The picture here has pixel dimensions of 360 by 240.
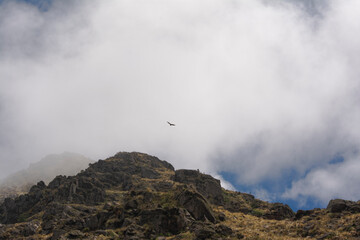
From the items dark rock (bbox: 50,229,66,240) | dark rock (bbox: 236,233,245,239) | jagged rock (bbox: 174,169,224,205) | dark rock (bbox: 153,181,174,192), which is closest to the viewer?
dark rock (bbox: 236,233,245,239)

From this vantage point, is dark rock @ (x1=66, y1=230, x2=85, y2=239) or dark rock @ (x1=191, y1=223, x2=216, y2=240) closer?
dark rock @ (x1=191, y1=223, x2=216, y2=240)

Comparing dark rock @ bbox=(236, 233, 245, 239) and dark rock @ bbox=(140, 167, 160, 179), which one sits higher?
dark rock @ bbox=(140, 167, 160, 179)

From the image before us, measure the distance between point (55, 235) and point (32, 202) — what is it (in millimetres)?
58229

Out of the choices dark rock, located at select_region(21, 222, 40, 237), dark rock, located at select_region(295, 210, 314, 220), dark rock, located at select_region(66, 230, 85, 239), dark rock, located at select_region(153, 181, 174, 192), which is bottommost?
dark rock, located at select_region(21, 222, 40, 237)

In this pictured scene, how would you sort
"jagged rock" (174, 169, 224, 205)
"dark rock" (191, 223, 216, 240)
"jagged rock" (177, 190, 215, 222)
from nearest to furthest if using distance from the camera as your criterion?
"dark rock" (191, 223, 216, 240)
"jagged rock" (177, 190, 215, 222)
"jagged rock" (174, 169, 224, 205)

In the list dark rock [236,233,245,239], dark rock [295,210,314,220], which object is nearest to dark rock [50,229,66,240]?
dark rock [236,233,245,239]

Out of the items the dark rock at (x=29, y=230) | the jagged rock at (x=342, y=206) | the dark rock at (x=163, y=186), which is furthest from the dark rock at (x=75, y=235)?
the dark rock at (x=163, y=186)

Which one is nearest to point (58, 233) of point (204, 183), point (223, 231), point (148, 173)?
point (223, 231)

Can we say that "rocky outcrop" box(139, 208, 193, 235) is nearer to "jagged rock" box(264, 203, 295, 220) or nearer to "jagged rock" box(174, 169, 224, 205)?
"jagged rock" box(264, 203, 295, 220)

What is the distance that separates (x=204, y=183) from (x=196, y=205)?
42063mm

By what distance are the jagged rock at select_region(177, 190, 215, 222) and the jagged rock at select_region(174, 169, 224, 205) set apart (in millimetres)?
34419

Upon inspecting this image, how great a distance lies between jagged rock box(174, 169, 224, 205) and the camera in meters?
75.1

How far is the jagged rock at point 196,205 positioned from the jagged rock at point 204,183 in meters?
34.4

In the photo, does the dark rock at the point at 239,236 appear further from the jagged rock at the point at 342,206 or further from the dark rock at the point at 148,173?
the dark rock at the point at 148,173
